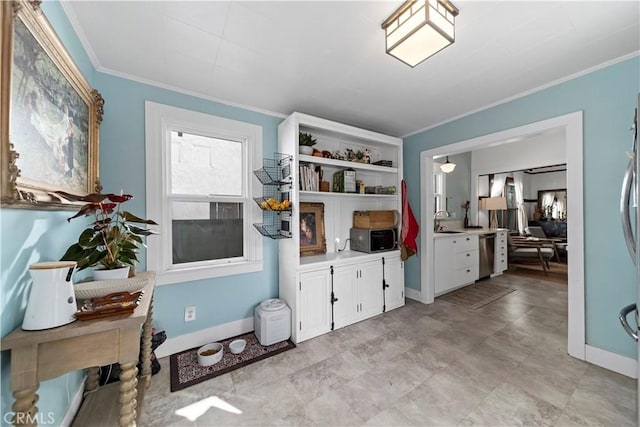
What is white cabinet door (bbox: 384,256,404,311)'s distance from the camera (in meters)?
3.05

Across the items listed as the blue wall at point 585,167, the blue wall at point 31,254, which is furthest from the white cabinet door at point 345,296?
the blue wall at point 31,254

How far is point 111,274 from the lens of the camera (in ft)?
4.32

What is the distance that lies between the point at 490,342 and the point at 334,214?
2072 millimetres

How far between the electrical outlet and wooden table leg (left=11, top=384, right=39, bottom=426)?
1.38 metres

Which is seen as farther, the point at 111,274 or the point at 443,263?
the point at 443,263

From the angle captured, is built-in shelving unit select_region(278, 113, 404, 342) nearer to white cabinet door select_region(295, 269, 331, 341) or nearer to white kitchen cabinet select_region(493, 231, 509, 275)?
white cabinet door select_region(295, 269, 331, 341)

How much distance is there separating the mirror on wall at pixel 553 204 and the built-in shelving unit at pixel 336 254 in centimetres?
608

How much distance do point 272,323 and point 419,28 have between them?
2.46 metres

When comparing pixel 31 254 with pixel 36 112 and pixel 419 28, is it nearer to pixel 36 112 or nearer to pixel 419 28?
pixel 36 112

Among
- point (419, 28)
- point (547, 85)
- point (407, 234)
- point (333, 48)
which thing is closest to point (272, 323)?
point (407, 234)

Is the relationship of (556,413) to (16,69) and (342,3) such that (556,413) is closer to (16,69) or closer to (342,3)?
(342,3)

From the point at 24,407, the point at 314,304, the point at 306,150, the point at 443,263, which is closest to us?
the point at 24,407

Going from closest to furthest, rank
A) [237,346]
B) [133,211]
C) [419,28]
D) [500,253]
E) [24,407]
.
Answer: [24,407]
[419,28]
[133,211]
[237,346]
[500,253]

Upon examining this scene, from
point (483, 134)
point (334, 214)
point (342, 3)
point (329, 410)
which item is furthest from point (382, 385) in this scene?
point (483, 134)
